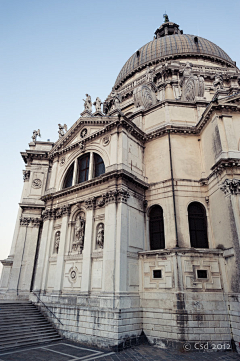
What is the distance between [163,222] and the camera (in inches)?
644

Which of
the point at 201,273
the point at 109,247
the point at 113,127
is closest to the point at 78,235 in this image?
the point at 109,247

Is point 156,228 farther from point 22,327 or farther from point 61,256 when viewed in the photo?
point 22,327

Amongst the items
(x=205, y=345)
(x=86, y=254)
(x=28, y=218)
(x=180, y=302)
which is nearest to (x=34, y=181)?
(x=28, y=218)

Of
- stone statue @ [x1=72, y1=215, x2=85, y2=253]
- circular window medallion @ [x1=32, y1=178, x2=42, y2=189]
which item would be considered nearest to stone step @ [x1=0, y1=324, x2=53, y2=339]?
stone statue @ [x1=72, y1=215, x2=85, y2=253]

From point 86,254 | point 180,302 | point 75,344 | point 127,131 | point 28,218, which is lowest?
point 75,344

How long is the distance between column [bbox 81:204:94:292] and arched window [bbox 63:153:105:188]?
9.65 ft

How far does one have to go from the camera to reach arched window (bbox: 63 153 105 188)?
1869 centimetres

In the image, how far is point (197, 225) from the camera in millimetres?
15969

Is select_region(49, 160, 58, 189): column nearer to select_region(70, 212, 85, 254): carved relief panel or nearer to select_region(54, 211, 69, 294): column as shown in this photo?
select_region(54, 211, 69, 294): column

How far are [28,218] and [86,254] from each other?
9325 mm

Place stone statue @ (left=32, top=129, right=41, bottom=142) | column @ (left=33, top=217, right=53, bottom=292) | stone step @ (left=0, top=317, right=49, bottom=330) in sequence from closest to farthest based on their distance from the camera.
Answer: stone step @ (left=0, top=317, right=49, bottom=330), column @ (left=33, top=217, right=53, bottom=292), stone statue @ (left=32, top=129, right=41, bottom=142)

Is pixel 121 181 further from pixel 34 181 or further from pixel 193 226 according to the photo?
pixel 34 181

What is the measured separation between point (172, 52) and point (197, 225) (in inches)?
959

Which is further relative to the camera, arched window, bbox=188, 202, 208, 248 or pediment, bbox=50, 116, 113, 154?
pediment, bbox=50, 116, 113, 154
